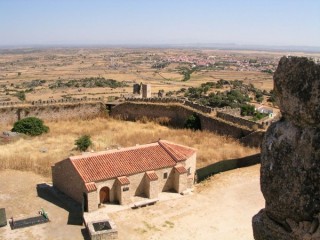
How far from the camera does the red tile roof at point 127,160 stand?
1672 centimetres

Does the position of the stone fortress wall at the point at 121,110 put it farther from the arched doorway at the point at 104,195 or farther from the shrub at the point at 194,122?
the arched doorway at the point at 104,195

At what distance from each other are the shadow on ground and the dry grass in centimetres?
243

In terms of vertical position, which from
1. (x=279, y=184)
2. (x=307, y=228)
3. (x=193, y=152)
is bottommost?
(x=193, y=152)

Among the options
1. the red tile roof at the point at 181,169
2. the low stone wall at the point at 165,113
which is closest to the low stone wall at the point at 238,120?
the low stone wall at the point at 165,113

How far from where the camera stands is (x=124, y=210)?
53.7 feet

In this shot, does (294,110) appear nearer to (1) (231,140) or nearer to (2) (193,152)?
(2) (193,152)

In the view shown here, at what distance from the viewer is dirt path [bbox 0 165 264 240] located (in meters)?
14.4

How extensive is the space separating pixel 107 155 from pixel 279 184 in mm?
14300

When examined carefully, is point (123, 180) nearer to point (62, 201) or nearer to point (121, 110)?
point (62, 201)

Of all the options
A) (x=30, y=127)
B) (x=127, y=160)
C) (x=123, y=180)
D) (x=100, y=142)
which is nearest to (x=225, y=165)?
(x=127, y=160)

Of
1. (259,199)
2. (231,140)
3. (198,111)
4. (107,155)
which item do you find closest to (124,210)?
(107,155)

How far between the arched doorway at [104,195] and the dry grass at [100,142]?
5300 mm

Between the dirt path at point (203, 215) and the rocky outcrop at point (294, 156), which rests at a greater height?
the rocky outcrop at point (294, 156)

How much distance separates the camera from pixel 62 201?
677 inches
